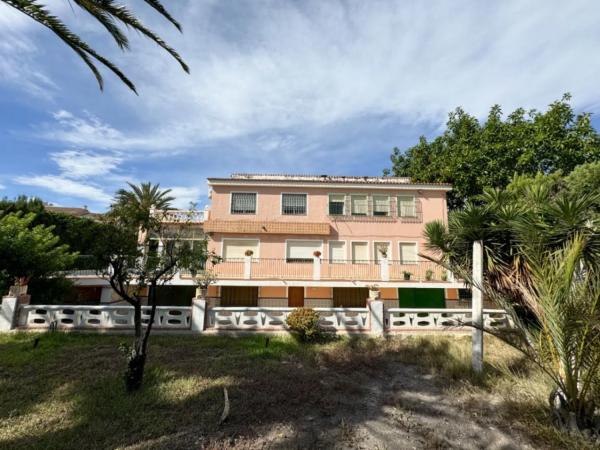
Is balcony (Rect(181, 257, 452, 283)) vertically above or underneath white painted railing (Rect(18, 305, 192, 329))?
above

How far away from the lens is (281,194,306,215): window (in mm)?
19419

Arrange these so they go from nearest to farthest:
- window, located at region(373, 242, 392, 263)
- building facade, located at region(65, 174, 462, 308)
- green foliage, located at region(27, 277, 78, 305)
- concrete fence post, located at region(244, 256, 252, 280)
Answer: green foliage, located at region(27, 277, 78, 305)
concrete fence post, located at region(244, 256, 252, 280)
building facade, located at region(65, 174, 462, 308)
window, located at region(373, 242, 392, 263)

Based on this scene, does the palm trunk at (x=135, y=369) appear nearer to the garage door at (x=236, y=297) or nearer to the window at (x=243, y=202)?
the garage door at (x=236, y=297)

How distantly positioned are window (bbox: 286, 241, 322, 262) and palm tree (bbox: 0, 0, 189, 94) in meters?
13.6

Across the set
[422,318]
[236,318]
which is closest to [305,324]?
[236,318]

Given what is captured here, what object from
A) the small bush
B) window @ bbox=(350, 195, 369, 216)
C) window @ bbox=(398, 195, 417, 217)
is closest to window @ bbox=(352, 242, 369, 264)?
window @ bbox=(350, 195, 369, 216)

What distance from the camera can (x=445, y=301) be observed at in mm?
16094

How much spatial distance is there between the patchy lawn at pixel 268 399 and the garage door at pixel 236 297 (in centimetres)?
722

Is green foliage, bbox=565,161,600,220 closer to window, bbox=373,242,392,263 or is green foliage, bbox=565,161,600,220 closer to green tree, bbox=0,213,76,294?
window, bbox=373,242,392,263

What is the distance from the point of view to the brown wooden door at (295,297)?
17.4 m

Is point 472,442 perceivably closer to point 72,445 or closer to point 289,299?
point 72,445

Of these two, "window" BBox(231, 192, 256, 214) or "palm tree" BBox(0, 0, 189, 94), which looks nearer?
"palm tree" BBox(0, 0, 189, 94)

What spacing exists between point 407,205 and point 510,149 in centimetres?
1173

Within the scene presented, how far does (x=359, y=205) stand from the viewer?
1966 centimetres
